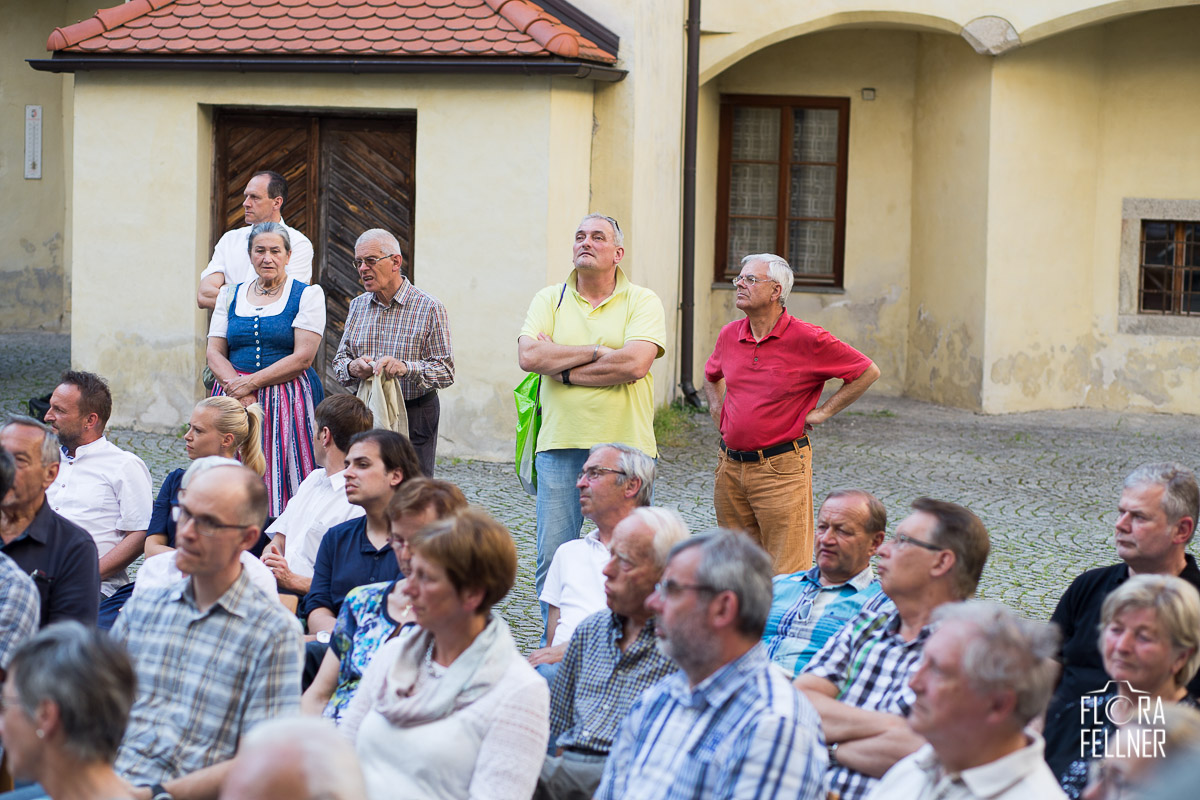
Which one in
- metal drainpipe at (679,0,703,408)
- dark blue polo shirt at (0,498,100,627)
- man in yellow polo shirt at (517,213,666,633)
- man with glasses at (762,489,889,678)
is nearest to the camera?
dark blue polo shirt at (0,498,100,627)

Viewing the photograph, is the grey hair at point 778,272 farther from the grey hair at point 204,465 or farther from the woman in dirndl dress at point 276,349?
the grey hair at point 204,465

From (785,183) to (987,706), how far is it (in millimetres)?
13728

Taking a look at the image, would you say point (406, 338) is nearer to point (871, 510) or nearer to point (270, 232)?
point (270, 232)

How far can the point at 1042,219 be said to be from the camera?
14.7m

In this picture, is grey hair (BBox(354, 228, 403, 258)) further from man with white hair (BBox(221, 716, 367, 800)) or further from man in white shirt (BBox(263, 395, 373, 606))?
man with white hair (BBox(221, 716, 367, 800))

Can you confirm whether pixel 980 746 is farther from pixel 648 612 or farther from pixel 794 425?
pixel 794 425

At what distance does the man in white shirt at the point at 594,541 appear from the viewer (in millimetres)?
5141

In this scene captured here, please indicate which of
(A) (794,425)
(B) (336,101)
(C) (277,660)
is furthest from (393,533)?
(B) (336,101)

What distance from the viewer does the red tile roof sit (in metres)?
11.3

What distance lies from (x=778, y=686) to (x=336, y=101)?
9283 mm

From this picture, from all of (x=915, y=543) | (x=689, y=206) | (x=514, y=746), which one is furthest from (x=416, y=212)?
(x=514, y=746)

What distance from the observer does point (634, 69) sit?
1213 centimetres

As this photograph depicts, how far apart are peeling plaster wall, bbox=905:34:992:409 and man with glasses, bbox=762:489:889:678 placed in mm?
10242

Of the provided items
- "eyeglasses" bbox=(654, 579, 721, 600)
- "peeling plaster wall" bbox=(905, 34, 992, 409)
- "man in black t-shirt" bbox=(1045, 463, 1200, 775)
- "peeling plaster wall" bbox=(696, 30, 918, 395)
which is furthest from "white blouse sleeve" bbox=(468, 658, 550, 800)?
"peeling plaster wall" bbox=(696, 30, 918, 395)
